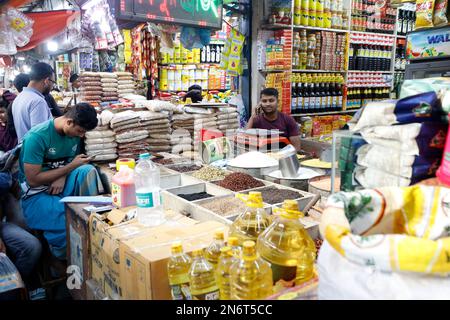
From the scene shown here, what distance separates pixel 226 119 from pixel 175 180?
5.01 ft

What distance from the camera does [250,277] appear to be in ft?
3.69

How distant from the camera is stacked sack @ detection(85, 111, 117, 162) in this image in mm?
3229

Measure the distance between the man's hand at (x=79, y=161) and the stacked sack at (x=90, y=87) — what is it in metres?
3.04

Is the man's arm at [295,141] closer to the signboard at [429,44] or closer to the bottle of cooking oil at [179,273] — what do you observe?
the signboard at [429,44]

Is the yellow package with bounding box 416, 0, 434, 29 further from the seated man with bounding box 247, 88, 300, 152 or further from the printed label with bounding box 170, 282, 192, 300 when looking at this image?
the printed label with bounding box 170, 282, 192, 300

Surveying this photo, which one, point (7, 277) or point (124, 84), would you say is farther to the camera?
point (124, 84)

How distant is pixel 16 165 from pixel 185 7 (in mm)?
2017

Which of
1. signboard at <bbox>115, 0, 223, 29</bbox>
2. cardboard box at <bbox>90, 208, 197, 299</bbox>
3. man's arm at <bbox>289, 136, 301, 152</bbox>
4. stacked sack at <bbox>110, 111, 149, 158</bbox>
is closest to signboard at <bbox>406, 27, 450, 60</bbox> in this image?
man's arm at <bbox>289, 136, 301, 152</bbox>

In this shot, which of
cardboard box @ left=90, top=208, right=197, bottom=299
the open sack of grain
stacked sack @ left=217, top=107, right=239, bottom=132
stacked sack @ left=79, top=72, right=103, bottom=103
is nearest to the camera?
the open sack of grain

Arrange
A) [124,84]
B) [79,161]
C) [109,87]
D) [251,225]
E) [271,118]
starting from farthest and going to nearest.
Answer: [124,84] < [109,87] < [271,118] < [79,161] < [251,225]

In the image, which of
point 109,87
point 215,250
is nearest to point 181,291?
point 215,250

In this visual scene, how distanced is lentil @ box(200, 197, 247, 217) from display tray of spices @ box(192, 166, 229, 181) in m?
0.45

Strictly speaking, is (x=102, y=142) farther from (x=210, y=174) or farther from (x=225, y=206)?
(x=225, y=206)

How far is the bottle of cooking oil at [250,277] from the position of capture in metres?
1.11
